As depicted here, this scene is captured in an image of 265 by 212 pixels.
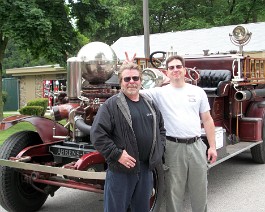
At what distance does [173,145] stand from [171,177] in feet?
0.93

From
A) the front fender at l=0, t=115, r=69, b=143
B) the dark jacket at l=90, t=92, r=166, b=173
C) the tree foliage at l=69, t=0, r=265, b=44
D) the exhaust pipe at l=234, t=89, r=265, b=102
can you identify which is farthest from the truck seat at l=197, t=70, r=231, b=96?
the tree foliage at l=69, t=0, r=265, b=44

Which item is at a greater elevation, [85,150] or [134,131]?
[134,131]

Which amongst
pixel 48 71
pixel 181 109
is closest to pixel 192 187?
pixel 181 109

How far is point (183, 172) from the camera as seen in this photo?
146 inches

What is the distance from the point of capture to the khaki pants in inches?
146

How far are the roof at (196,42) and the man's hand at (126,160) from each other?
1390cm

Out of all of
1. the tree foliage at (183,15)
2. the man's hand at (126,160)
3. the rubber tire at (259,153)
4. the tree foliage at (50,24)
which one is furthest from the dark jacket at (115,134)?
the tree foliage at (183,15)

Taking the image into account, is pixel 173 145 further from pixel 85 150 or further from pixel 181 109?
pixel 85 150

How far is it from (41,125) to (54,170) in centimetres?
99

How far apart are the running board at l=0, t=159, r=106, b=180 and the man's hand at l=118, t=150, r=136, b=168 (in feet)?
2.31

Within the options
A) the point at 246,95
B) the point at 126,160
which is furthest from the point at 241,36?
the point at 126,160

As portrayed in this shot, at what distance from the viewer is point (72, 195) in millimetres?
5715

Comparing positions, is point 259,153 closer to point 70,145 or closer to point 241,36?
point 241,36

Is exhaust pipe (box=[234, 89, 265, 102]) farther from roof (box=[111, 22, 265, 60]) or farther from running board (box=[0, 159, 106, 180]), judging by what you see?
roof (box=[111, 22, 265, 60])
